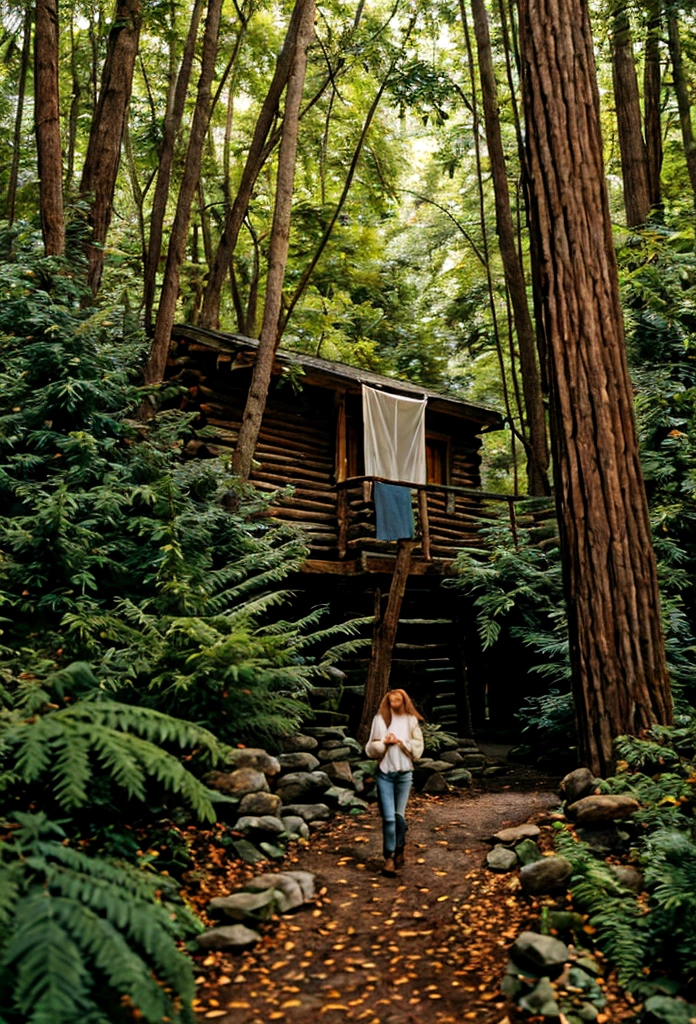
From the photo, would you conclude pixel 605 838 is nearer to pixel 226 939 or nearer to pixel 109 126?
pixel 226 939

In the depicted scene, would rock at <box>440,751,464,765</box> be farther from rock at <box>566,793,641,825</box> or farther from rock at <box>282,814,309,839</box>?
rock at <box>566,793,641,825</box>

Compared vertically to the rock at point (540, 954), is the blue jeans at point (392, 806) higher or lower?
higher

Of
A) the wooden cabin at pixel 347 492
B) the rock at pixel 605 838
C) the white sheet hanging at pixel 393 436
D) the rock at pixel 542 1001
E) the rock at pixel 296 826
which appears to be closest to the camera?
the rock at pixel 542 1001

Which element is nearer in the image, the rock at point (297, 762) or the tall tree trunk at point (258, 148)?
the rock at point (297, 762)

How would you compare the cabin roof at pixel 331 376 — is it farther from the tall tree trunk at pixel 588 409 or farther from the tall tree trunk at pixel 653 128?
the tall tree trunk at pixel 588 409

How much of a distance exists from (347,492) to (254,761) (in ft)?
22.3

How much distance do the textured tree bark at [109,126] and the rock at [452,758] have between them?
8782 millimetres

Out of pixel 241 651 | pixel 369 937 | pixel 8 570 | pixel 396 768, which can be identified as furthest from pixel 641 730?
pixel 8 570

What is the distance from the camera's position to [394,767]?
22.4ft

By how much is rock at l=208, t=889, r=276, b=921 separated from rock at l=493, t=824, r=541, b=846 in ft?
7.67

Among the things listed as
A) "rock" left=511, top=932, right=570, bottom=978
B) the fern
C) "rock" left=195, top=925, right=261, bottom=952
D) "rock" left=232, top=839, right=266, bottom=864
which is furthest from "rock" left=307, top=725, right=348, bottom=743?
the fern

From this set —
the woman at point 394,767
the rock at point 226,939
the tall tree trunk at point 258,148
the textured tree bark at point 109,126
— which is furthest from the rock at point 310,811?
the tall tree trunk at point 258,148

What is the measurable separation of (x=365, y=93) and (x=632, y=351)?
9223 mm

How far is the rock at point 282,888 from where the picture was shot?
557 centimetres
